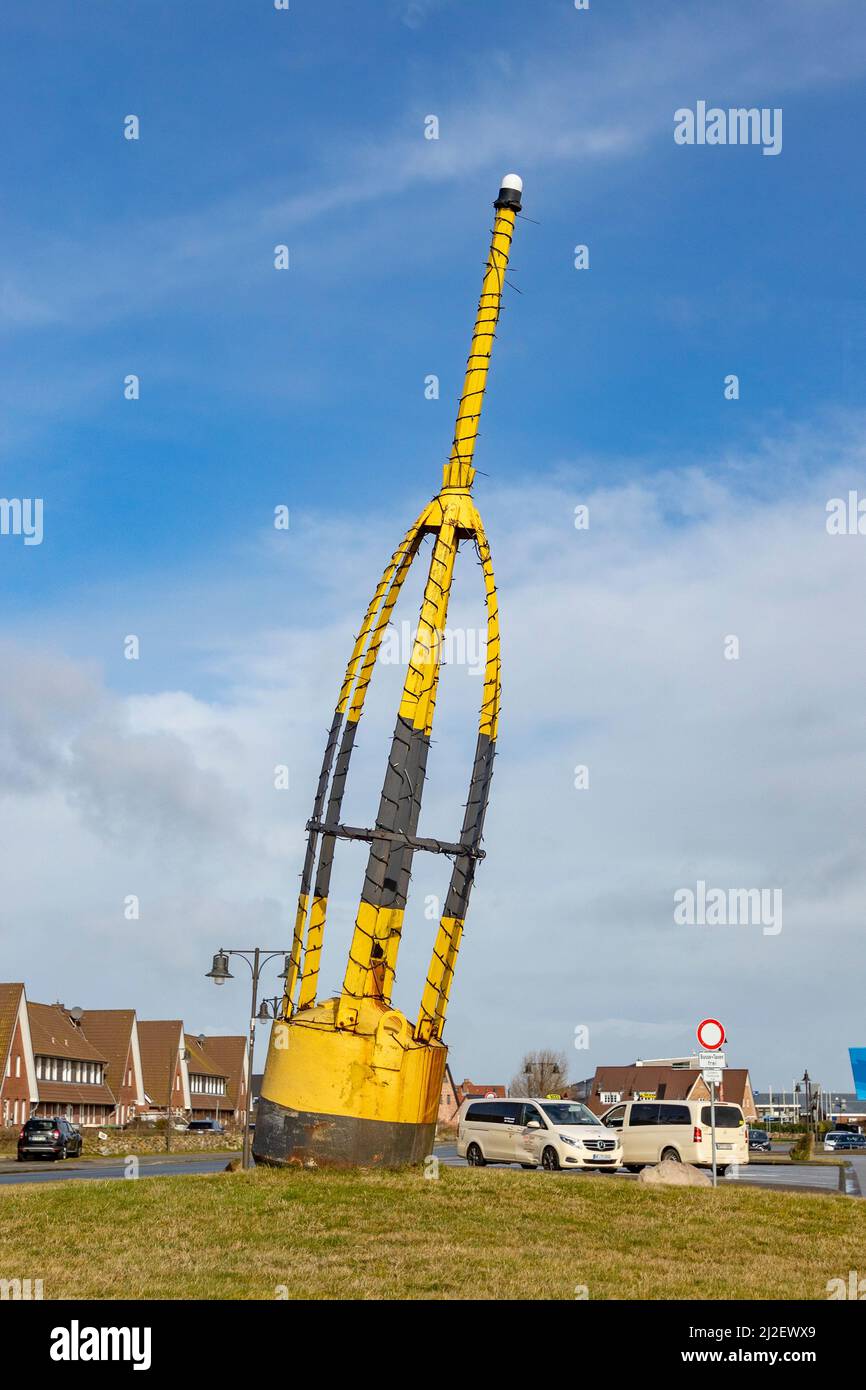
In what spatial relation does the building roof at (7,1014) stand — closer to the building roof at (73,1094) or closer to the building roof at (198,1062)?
the building roof at (73,1094)

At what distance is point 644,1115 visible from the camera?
98.9ft

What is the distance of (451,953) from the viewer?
19.3 m

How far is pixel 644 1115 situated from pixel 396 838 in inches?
560

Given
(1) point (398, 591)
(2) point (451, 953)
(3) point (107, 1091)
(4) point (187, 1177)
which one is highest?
(1) point (398, 591)

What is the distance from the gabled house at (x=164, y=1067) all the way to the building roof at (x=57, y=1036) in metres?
6.45

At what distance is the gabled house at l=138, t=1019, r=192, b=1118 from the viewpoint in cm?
Result: 8525

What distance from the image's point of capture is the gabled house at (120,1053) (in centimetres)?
8031

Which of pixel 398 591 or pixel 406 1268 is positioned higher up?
pixel 398 591

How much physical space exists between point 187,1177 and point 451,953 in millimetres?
4546

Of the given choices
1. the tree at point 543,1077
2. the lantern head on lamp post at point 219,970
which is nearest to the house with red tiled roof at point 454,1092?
the tree at point 543,1077

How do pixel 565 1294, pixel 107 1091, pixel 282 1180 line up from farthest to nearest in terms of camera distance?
pixel 107 1091, pixel 282 1180, pixel 565 1294

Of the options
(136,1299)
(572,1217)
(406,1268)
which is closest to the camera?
(136,1299)
